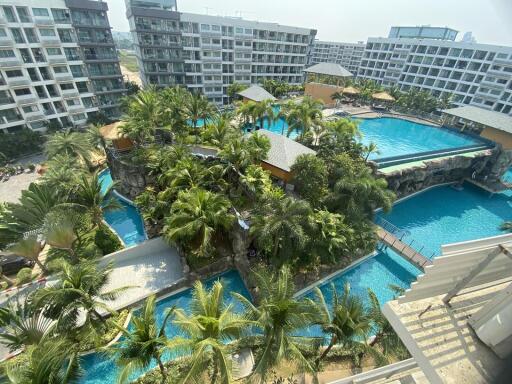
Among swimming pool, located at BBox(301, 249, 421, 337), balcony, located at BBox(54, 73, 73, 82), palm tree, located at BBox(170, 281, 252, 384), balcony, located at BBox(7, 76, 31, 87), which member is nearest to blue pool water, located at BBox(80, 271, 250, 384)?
palm tree, located at BBox(170, 281, 252, 384)

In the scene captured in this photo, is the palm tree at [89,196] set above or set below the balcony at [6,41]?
below

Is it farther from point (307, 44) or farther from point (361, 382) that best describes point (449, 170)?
point (307, 44)

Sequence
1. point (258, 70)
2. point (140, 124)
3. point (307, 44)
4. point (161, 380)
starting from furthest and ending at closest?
point (307, 44)
point (258, 70)
point (140, 124)
point (161, 380)

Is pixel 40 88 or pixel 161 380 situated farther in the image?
pixel 40 88

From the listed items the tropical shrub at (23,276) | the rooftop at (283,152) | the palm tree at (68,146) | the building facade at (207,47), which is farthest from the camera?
the building facade at (207,47)

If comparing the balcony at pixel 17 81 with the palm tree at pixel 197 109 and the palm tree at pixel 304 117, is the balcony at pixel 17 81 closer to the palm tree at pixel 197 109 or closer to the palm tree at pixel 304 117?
the palm tree at pixel 197 109

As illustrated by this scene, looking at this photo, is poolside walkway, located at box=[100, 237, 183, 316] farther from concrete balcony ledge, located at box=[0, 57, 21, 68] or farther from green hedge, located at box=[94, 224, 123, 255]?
concrete balcony ledge, located at box=[0, 57, 21, 68]


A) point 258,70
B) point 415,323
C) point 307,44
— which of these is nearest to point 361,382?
point 415,323

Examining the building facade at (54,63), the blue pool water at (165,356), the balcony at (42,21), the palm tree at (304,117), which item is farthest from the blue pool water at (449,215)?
the balcony at (42,21)
